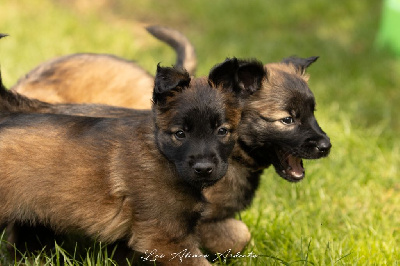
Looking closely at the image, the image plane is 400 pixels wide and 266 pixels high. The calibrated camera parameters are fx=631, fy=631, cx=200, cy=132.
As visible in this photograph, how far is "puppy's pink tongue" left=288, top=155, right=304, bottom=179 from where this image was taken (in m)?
4.14

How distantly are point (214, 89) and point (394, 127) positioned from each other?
3937 mm

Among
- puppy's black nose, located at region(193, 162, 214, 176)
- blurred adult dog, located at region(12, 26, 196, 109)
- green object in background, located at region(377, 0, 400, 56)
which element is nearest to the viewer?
puppy's black nose, located at region(193, 162, 214, 176)

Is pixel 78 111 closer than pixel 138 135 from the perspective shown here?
No

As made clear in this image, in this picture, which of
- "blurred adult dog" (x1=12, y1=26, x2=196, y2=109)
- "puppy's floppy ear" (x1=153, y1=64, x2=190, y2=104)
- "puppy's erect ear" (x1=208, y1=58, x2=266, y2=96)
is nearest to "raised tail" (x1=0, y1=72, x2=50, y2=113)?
"blurred adult dog" (x1=12, y1=26, x2=196, y2=109)

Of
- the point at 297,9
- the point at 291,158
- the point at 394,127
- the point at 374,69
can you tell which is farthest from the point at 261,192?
the point at 297,9

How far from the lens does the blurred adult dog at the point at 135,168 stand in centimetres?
343

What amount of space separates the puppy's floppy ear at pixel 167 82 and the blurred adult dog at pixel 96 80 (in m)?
1.37

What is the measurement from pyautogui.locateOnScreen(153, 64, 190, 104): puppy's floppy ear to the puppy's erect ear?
0.17 m

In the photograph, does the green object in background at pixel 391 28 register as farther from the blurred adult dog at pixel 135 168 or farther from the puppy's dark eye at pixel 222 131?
the puppy's dark eye at pixel 222 131

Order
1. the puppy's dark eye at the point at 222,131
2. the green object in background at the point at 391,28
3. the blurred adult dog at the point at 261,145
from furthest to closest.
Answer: the green object in background at the point at 391,28, the blurred adult dog at the point at 261,145, the puppy's dark eye at the point at 222,131

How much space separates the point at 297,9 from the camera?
10.5 meters

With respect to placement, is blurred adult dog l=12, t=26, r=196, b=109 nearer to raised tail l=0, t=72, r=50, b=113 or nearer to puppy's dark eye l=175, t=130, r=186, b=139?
raised tail l=0, t=72, r=50, b=113

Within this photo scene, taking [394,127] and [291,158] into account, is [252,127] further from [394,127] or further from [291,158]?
[394,127]

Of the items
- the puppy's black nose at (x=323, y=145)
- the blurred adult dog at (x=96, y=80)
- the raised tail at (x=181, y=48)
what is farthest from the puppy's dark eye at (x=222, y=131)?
the raised tail at (x=181, y=48)
